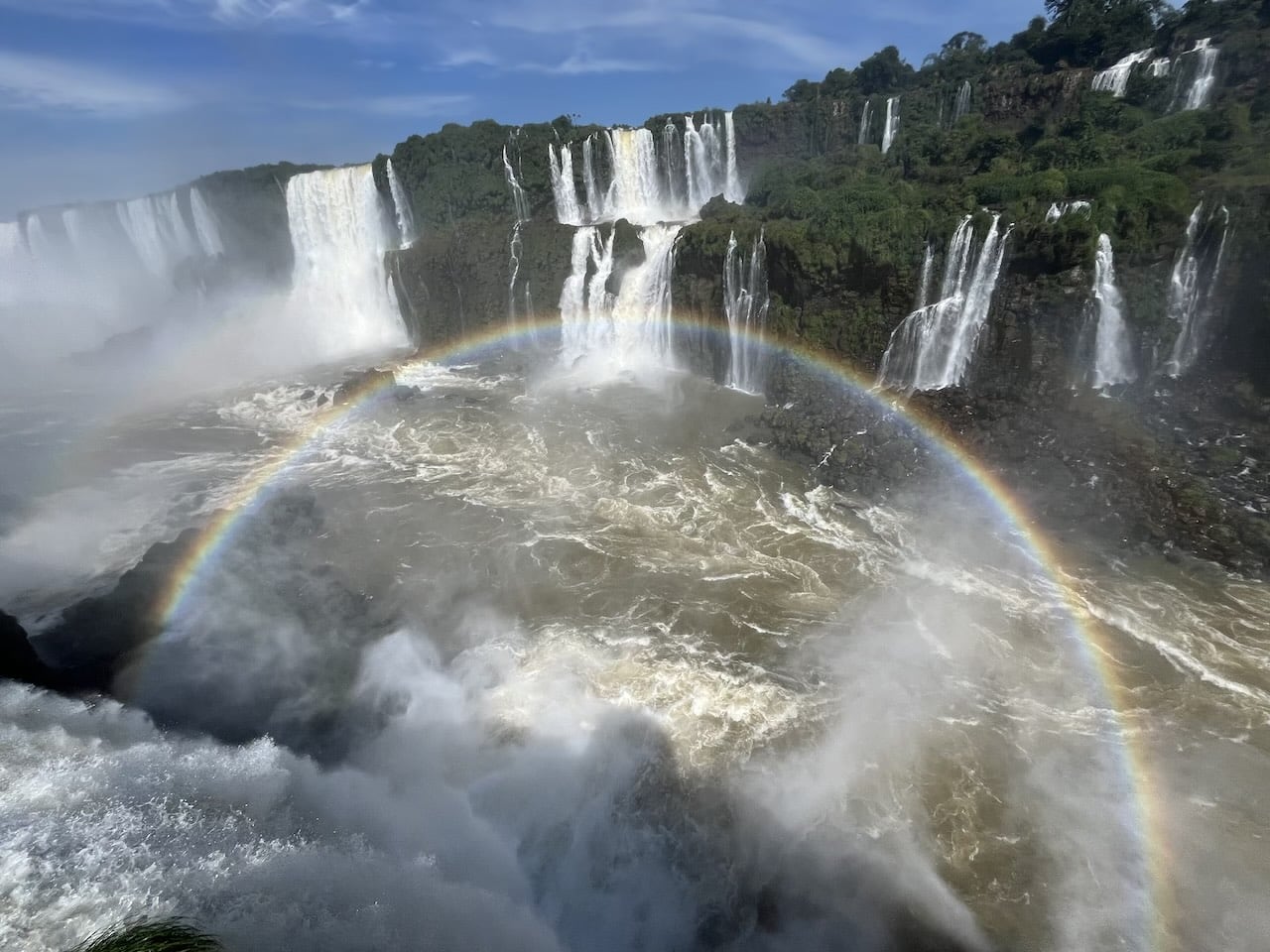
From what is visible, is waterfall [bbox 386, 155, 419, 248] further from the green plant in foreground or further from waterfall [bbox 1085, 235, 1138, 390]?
the green plant in foreground

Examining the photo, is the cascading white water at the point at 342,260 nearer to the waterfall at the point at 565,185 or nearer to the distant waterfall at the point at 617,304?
the waterfall at the point at 565,185

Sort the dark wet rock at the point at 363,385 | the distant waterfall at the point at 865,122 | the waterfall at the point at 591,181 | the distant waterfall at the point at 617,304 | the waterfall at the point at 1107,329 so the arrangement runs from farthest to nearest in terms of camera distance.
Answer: the distant waterfall at the point at 865,122 < the waterfall at the point at 591,181 < the distant waterfall at the point at 617,304 < the dark wet rock at the point at 363,385 < the waterfall at the point at 1107,329

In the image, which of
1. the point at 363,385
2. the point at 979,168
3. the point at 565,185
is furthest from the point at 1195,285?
the point at 565,185

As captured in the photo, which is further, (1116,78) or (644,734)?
(1116,78)

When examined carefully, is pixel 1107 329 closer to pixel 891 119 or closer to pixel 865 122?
pixel 891 119

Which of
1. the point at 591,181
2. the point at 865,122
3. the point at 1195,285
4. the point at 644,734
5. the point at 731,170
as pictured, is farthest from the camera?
the point at 865,122

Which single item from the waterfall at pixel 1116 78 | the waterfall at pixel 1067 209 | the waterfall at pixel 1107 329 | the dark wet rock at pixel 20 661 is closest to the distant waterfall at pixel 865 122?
the waterfall at pixel 1116 78
